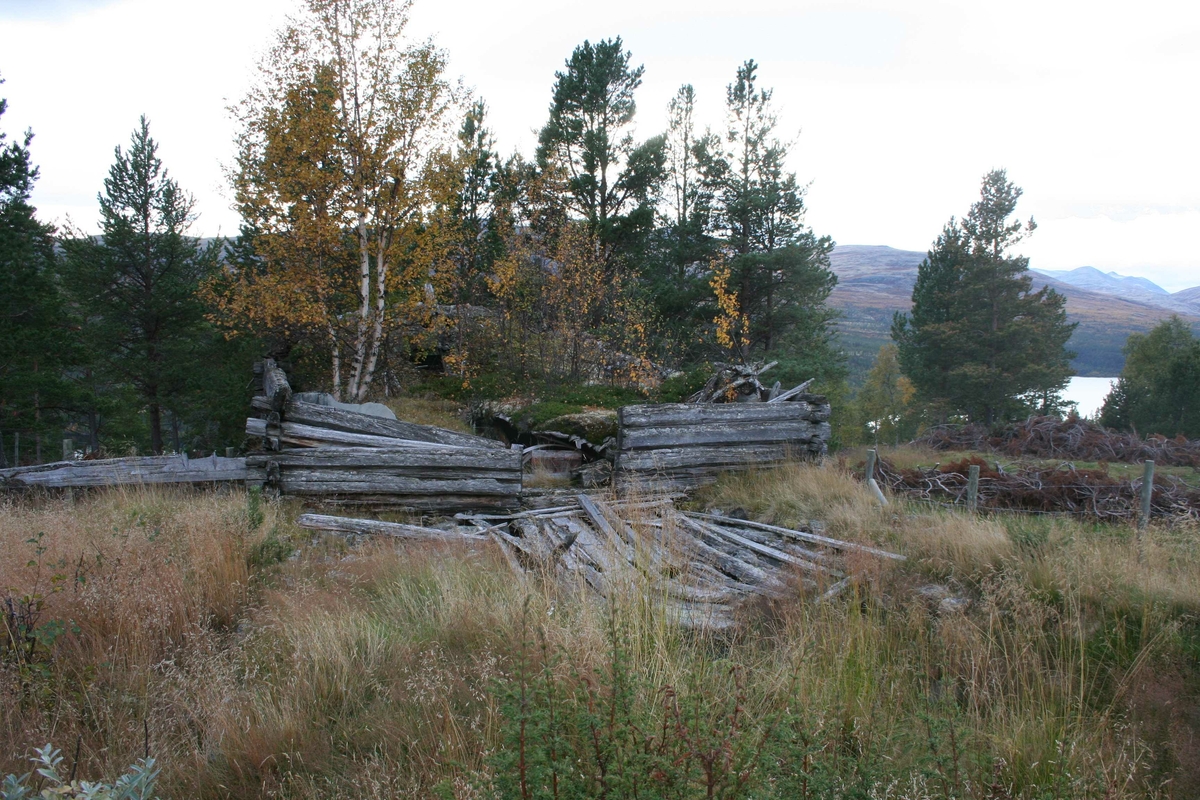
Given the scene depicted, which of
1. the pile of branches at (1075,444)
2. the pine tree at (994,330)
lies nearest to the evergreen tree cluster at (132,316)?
the pile of branches at (1075,444)

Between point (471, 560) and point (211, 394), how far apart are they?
2048 cm

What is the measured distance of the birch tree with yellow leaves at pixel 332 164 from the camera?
14328 mm

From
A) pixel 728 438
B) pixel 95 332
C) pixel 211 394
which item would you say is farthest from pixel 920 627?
pixel 95 332

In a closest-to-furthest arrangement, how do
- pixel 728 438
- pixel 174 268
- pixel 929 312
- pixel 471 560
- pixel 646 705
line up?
pixel 646 705
pixel 471 560
pixel 728 438
pixel 174 268
pixel 929 312

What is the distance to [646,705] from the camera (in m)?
3.11

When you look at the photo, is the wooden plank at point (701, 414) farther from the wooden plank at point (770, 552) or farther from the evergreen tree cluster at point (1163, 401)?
the evergreen tree cluster at point (1163, 401)

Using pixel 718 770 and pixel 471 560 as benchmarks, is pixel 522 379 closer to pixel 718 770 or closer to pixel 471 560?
pixel 471 560

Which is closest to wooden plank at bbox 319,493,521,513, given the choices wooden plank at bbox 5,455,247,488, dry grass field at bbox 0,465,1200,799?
wooden plank at bbox 5,455,247,488

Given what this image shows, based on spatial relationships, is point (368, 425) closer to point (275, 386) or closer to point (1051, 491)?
point (275, 386)

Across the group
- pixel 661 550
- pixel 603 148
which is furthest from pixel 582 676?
pixel 603 148

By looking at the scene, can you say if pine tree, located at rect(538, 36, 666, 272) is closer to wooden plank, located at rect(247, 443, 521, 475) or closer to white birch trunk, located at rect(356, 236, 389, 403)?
white birch trunk, located at rect(356, 236, 389, 403)

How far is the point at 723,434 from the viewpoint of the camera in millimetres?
10094

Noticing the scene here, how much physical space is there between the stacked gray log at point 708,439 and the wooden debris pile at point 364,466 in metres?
1.94

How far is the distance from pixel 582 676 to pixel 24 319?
27.0 metres
